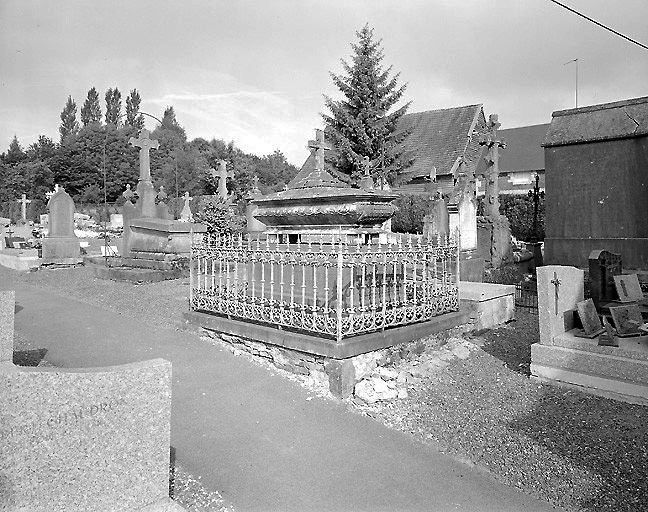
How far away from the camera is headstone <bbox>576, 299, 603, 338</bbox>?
603 cm

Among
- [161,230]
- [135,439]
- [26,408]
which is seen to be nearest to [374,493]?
[135,439]

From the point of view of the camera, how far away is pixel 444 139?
122 feet

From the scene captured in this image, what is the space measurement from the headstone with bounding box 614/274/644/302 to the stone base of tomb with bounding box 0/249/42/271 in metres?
16.8

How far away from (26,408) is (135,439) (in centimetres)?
51

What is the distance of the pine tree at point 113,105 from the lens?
8988cm

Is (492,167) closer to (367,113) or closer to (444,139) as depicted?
(367,113)

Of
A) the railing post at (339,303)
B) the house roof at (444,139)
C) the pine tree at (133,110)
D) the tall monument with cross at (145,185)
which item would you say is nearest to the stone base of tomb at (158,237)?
the tall monument with cross at (145,185)

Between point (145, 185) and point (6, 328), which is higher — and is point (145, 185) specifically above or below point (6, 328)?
above

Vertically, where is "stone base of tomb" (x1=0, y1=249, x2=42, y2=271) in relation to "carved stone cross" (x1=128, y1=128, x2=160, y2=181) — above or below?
below

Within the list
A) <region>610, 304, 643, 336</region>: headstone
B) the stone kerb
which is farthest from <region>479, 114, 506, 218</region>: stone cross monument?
the stone kerb

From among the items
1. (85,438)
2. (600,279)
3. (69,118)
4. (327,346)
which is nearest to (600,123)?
(600,279)

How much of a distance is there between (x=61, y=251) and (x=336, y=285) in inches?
576

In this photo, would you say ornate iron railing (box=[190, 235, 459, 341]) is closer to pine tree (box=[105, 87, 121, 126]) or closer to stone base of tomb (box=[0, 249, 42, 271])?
stone base of tomb (box=[0, 249, 42, 271])

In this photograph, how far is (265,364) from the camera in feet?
19.7
